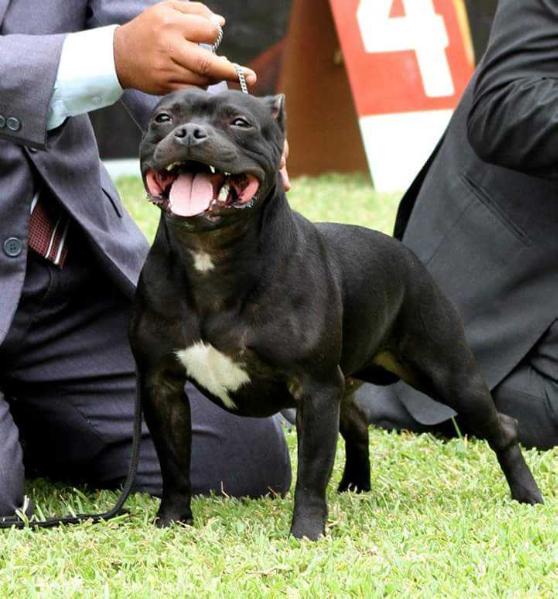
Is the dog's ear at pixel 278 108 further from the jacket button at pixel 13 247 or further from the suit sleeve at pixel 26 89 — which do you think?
the jacket button at pixel 13 247

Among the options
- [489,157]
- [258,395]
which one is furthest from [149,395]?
[489,157]

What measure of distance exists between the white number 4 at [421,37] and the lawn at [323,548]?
5.11 m

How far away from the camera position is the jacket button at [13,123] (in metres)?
2.99

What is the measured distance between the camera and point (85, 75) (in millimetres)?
2980

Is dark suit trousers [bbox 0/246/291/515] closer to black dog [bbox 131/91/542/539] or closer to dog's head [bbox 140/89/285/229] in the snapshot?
black dog [bbox 131/91/542/539]

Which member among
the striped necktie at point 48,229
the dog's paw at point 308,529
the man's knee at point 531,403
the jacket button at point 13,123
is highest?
the jacket button at point 13,123

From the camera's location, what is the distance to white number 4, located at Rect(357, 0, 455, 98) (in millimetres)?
8367

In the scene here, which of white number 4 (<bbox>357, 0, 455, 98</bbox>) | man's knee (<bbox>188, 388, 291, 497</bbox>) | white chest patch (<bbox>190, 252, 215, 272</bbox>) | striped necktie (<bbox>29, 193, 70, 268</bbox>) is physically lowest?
white number 4 (<bbox>357, 0, 455, 98</bbox>)

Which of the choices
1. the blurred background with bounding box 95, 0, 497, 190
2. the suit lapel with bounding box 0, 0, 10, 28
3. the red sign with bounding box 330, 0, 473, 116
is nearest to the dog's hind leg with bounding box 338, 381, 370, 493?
the suit lapel with bounding box 0, 0, 10, 28

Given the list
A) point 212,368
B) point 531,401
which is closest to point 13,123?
point 212,368

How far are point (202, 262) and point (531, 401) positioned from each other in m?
1.53

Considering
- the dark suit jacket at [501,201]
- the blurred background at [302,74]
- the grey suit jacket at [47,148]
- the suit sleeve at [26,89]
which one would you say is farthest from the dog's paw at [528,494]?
the blurred background at [302,74]

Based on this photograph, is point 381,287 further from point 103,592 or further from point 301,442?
point 103,592

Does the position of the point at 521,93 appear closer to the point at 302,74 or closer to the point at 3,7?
the point at 3,7
